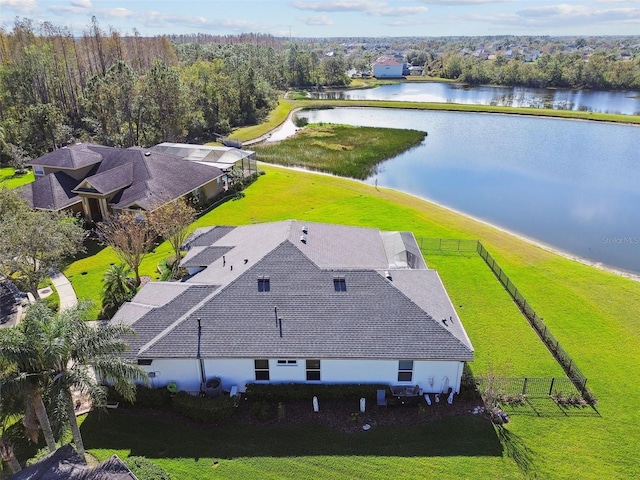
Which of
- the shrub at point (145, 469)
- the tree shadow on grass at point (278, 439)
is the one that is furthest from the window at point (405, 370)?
the shrub at point (145, 469)

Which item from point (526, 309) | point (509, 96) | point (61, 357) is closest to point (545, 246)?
point (526, 309)

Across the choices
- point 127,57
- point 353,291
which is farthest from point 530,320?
point 127,57

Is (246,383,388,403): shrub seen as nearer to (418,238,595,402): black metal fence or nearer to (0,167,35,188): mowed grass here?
(418,238,595,402): black metal fence

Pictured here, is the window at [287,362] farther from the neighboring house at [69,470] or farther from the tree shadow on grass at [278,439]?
the neighboring house at [69,470]

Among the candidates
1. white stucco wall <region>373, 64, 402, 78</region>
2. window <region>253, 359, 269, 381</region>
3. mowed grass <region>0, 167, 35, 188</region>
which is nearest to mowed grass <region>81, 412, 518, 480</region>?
window <region>253, 359, 269, 381</region>

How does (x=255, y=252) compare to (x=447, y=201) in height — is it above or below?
above

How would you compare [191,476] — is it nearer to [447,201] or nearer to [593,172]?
[447,201]
